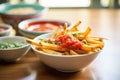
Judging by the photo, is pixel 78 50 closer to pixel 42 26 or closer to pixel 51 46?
pixel 51 46

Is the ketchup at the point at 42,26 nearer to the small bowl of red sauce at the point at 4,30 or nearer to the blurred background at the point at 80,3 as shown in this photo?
the small bowl of red sauce at the point at 4,30

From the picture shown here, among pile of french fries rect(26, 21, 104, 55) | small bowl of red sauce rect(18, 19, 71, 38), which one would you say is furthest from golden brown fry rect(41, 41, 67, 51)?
small bowl of red sauce rect(18, 19, 71, 38)

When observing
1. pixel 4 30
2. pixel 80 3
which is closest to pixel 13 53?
pixel 4 30

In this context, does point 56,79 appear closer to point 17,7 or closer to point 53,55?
point 53,55

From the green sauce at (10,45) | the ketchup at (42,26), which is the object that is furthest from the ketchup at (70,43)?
the ketchup at (42,26)

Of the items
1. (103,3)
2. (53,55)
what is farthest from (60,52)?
(103,3)

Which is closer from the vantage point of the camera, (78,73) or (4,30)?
(78,73)
